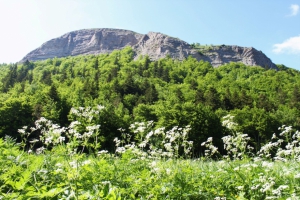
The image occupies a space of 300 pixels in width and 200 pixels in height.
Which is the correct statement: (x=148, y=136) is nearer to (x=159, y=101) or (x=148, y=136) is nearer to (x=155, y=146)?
(x=155, y=146)

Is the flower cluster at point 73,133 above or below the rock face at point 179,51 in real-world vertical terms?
below

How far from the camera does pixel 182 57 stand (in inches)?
6127

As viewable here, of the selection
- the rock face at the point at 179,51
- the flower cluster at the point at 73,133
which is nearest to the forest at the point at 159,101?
the flower cluster at the point at 73,133

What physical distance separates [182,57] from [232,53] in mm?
40541

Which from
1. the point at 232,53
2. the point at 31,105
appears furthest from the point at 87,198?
the point at 232,53

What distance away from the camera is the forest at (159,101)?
46.2 meters

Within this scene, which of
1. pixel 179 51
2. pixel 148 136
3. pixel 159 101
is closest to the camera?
pixel 148 136

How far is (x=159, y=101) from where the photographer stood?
7038 cm

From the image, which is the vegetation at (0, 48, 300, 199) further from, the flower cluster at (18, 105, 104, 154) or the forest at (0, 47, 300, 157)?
the forest at (0, 47, 300, 157)

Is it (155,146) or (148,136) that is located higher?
(148,136)

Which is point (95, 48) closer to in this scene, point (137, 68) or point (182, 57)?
point (182, 57)

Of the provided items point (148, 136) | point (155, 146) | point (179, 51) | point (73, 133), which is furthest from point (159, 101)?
point (179, 51)

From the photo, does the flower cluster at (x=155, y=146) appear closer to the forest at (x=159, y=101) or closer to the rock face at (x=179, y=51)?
the forest at (x=159, y=101)

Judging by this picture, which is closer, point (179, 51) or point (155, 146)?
point (155, 146)
